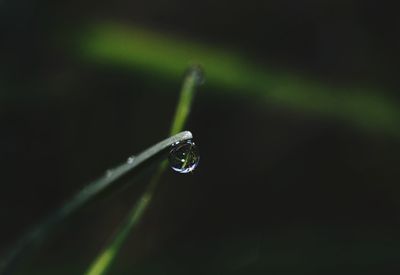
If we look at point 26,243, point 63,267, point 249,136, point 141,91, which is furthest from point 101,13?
point 26,243

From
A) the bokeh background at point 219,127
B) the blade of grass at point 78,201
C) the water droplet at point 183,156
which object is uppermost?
the bokeh background at point 219,127

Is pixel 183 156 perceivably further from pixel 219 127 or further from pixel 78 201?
pixel 219 127

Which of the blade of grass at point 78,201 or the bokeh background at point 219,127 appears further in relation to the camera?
the bokeh background at point 219,127

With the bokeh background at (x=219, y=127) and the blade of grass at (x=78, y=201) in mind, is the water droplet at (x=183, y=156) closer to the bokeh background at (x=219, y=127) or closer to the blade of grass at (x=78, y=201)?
the blade of grass at (x=78, y=201)

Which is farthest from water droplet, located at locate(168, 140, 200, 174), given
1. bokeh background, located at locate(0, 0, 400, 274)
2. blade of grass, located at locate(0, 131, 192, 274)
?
bokeh background, located at locate(0, 0, 400, 274)

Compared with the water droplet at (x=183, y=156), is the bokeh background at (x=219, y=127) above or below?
above

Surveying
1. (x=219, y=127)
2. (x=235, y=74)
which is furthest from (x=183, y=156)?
(x=219, y=127)

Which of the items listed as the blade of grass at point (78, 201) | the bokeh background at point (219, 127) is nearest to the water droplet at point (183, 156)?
the blade of grass at point (78, 201)
